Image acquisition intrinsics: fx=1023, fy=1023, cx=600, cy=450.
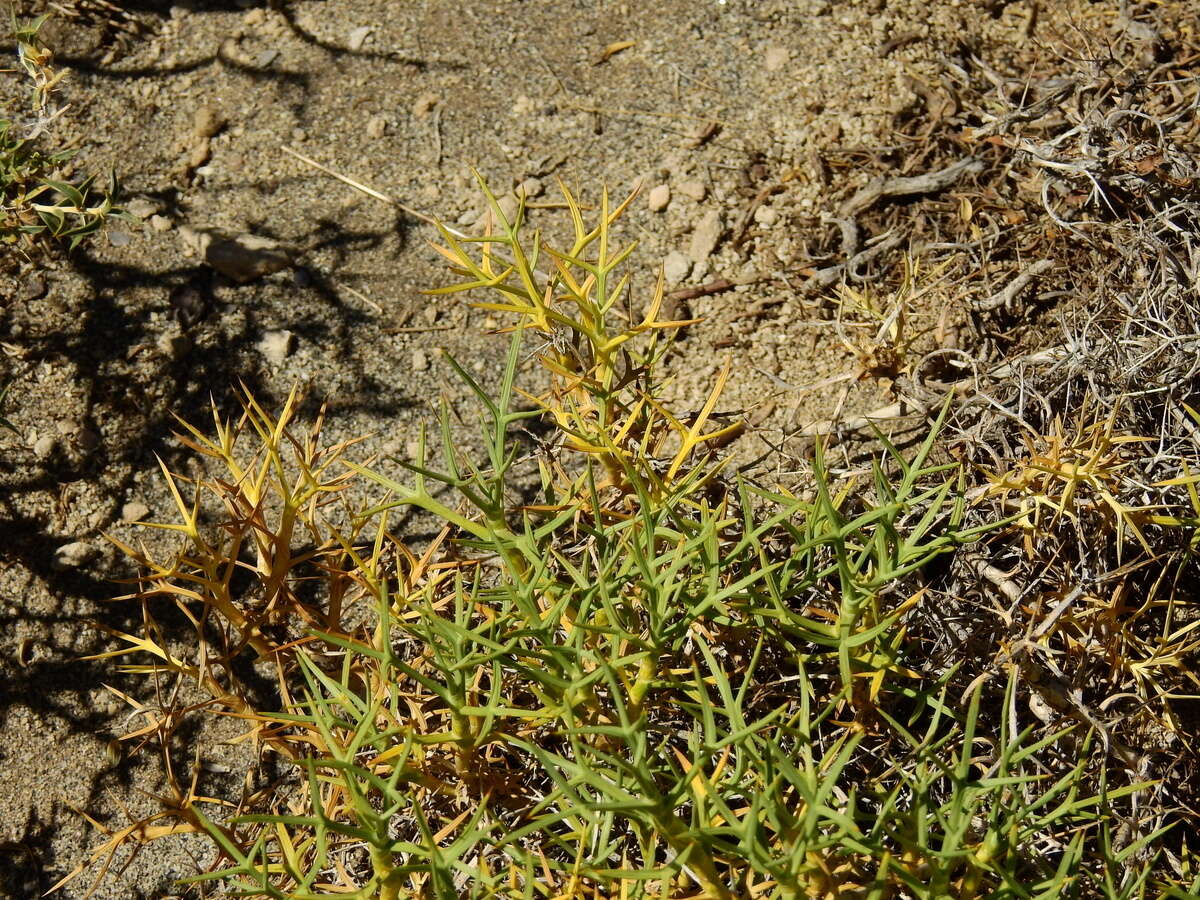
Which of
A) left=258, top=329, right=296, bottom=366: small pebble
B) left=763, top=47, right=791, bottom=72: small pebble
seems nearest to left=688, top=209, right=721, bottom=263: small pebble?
left=763, top=47, right=791, bottom=72: small pebble

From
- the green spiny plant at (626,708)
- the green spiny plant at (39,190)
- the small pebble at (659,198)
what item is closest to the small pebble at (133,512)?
the green spiny plant at (626,708)

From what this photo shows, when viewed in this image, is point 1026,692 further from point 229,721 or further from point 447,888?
point 229,721

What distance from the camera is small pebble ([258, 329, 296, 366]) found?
176 cm

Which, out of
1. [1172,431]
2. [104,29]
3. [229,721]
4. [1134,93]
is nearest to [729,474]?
[1172,431]

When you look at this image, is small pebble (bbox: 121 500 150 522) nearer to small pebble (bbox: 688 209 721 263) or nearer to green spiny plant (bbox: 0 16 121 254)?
green spiny plant (bbox: 0 16 121 254)

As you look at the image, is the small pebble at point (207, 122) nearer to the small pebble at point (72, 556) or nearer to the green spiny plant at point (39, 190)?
the green spiny plant at point (39, 190)

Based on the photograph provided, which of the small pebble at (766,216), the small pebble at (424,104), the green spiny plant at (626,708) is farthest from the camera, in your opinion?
the small pebble at (424,104)

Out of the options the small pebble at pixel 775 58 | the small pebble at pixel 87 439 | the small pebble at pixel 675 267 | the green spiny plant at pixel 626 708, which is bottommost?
the green spiny plant at pixel 626 708

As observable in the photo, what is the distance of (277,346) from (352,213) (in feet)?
1.00

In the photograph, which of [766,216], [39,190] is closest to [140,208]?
[39,190]

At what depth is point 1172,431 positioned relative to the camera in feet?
4.86

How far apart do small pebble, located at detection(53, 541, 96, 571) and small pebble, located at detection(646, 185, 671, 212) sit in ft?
3.71

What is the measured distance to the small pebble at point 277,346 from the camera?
5.79 ft

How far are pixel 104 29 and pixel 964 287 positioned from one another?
5.63 feet
